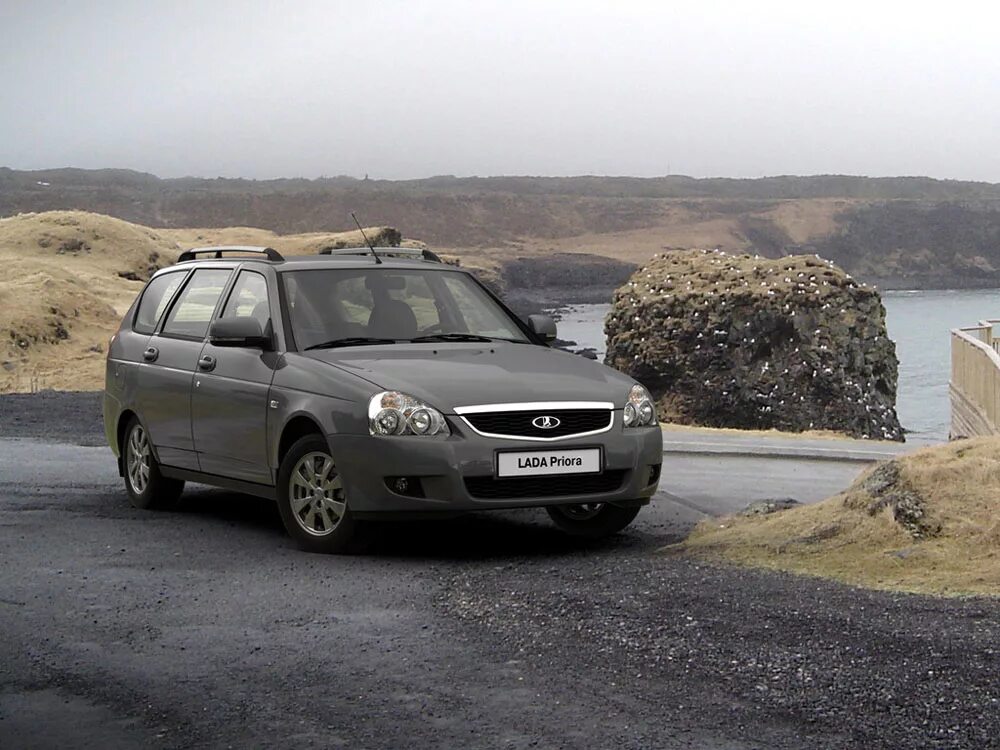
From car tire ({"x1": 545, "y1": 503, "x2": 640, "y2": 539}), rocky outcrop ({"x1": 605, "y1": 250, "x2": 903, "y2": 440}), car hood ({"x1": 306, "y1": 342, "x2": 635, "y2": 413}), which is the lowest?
rocky outcrop ({"x1": 605, "y1": 250, "x2": 903, "y2": 440})

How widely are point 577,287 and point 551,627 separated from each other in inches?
7604

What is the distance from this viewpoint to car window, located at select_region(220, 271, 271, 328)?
10359mm

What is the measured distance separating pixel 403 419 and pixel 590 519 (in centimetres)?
186

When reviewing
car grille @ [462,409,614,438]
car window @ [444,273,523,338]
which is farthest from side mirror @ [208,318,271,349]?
car grille @ [462,409,614,438]

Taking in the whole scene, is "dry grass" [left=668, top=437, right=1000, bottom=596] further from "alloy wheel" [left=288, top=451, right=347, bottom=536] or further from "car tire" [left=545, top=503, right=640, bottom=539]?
"alloy wheel" [left=288, top=451, right=347, bottom=536]

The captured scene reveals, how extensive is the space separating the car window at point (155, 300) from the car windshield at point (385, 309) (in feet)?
5.26

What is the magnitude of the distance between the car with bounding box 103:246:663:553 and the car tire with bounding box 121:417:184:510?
0.02 metres

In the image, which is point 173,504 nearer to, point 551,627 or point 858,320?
point 551,627

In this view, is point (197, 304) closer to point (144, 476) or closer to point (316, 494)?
point (144, 476)

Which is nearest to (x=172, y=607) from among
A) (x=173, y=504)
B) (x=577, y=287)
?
(x=173, y=504)

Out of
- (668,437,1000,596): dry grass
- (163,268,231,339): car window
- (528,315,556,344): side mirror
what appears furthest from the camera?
(163,268,231,339): car window

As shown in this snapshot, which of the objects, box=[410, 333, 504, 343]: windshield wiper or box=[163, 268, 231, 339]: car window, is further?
box=[163, 268, 231, 339]: car window

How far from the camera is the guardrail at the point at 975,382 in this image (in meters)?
31.8

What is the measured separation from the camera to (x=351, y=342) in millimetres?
10062
